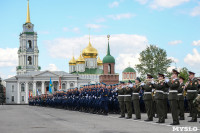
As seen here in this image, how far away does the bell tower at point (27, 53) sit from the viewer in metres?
123

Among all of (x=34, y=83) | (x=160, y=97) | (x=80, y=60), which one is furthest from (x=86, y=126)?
(x=80, y=60)

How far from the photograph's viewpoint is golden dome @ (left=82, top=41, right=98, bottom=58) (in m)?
134

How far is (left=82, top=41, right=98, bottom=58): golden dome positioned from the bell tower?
57.9 ft

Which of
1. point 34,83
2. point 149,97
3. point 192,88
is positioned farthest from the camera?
point 34,83

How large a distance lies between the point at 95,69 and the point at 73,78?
2352 centimetres

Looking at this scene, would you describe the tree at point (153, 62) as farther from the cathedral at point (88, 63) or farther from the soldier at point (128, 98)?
the cathedral at point (88, 63)

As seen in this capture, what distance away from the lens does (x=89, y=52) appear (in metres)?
133

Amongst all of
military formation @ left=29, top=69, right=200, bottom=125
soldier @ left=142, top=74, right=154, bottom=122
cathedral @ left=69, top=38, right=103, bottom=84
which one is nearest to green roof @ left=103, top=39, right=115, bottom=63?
cathedral @ left=69, top=38, right=103, bottom=84

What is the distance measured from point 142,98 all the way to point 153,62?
46.8 m

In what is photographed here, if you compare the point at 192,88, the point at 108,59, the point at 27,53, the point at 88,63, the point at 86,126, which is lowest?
the point at 86,126

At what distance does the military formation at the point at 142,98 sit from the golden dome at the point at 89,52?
3772 inches

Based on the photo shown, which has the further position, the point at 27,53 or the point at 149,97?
the point at 27,53

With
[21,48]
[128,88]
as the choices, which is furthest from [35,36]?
[128,88]

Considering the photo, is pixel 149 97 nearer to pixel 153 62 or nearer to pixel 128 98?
pixel 128 98
